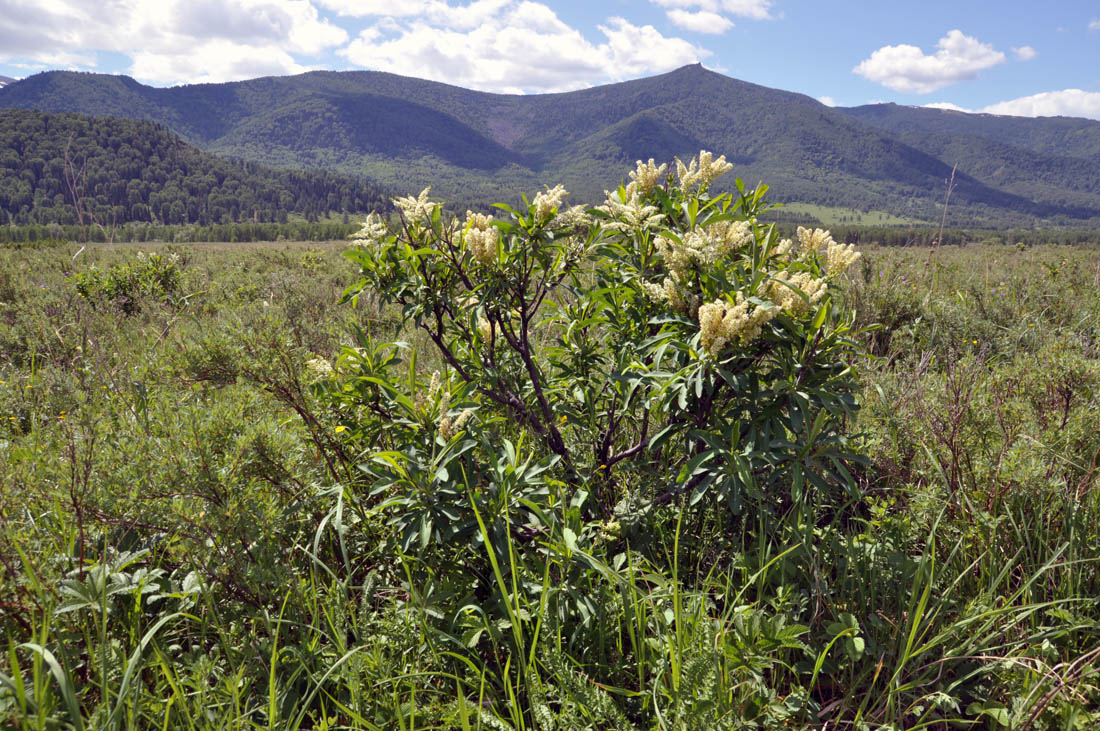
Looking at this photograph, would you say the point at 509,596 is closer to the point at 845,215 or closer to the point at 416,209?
the point at 416,209

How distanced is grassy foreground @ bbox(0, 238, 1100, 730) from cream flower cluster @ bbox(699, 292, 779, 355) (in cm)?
72

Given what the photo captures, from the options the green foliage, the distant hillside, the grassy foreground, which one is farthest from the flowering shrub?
the distant hillside

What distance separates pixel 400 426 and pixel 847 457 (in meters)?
1.68

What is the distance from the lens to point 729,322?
1.68m

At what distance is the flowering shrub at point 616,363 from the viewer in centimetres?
184

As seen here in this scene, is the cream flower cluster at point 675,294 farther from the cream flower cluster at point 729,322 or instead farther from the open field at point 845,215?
the open field at point 845,215

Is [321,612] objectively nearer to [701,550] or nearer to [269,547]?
[269,547]

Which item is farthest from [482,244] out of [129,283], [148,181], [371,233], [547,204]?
[148,181]

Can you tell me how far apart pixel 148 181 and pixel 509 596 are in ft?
381

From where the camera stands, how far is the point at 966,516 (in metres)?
2.18

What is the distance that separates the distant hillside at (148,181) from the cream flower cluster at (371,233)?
44.5 meters

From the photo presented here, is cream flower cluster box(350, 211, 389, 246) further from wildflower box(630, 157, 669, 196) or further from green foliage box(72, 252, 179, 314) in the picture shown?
green foliage box(72, 252, 179, 314)

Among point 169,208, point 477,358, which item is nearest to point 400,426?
point 477,358

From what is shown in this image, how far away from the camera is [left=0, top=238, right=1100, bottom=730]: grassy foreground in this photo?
154 cm
